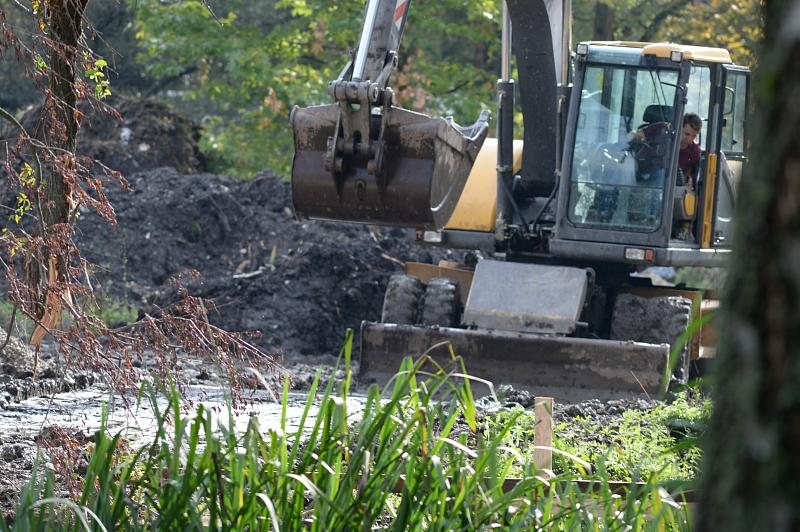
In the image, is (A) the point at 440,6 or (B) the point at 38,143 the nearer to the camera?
(B) the point at 38,143

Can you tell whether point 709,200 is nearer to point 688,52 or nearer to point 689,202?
point 689,202

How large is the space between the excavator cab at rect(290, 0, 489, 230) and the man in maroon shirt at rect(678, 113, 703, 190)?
2.78 m

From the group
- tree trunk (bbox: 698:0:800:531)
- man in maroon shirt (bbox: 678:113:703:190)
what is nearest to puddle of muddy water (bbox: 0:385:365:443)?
man in maroon shirt (bbox: 678:113:703:190)

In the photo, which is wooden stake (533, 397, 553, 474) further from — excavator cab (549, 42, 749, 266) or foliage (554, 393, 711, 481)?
excavator cab (549, 42, 749, 266)

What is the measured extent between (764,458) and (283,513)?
7.46 ft

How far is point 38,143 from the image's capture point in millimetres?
4711

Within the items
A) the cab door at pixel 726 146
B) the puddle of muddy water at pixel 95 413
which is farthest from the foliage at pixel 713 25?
the puddle of muddy water at pixel 95 413

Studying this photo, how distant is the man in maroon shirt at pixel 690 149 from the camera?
10.4m

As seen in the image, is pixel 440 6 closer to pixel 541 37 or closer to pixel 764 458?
pixel 541 37

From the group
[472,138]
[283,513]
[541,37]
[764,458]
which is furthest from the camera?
[541,37]

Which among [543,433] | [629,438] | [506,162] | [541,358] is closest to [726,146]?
[506,162]

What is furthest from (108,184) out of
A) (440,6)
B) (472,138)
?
(472,138)

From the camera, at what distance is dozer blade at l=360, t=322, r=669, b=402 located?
9641 millimetres

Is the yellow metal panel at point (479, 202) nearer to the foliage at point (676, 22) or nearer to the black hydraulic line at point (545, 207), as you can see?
the black hydraulic line at point (545, 207)
